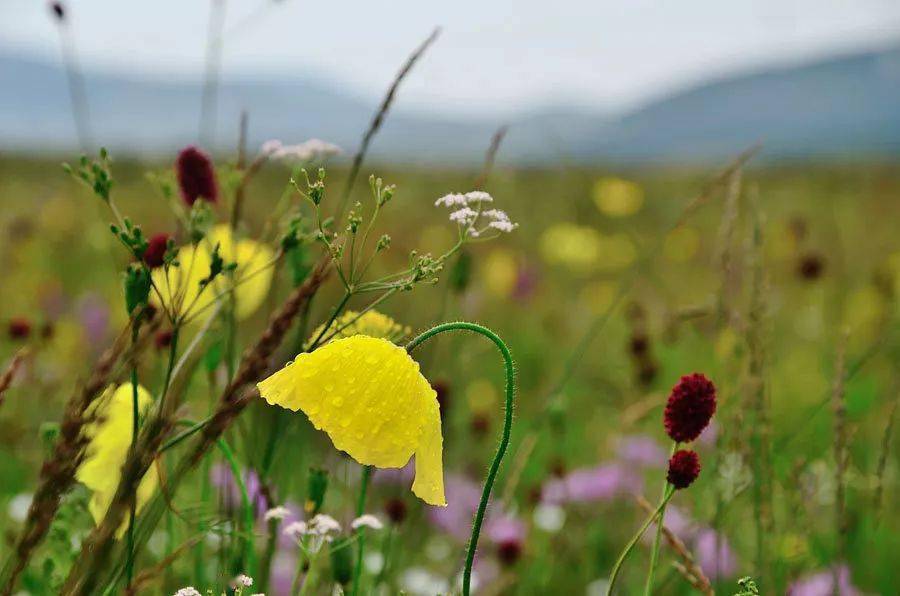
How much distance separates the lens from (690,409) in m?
1.00

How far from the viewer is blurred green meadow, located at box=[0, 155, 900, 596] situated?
1551 mm

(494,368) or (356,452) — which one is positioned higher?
(356,452)

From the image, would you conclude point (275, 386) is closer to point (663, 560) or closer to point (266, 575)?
point (266, 575)

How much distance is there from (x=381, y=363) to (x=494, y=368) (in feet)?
12.6

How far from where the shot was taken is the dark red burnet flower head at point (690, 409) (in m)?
1.00

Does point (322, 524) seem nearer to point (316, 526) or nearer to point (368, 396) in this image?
point (316, 526)

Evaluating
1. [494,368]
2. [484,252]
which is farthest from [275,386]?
[484,252]

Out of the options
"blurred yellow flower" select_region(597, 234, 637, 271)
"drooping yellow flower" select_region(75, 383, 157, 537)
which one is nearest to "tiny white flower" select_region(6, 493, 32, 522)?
"drooping yellow flower" select_region(75, 383, 157, 537)

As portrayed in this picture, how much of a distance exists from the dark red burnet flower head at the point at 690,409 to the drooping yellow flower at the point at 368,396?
0.27 metres

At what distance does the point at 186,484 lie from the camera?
6.54 feet

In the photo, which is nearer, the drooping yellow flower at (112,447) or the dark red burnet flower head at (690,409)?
the dark red burnet flower head at (690,409)

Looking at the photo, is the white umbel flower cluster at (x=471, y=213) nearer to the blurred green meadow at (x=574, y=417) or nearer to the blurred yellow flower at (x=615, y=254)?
the blurred green meadow at (x=574, y=417)

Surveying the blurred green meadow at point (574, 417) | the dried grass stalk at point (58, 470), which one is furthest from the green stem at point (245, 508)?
the dried grass stalk at point (58, 470)

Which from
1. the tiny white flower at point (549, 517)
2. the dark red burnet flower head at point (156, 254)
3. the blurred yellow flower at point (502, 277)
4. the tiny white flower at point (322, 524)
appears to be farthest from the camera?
the blurred yellow flower at point (502, 277)
